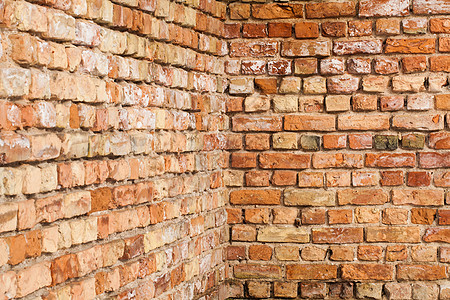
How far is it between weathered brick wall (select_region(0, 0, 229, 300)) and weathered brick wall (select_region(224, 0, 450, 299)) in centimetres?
13

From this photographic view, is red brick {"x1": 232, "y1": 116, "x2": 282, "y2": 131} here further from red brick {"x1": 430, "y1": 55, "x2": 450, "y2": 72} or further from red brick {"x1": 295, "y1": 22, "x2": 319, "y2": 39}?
red brick {"x1": 430, "y1": 55, "x2": 450, "y2": 72}

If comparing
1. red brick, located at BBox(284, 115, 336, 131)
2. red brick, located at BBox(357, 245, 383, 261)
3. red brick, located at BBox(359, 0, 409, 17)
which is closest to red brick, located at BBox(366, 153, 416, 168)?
red brick, located at BBox(284, 115, 336, 131)

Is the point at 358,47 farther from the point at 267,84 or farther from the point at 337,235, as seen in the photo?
the point at 337,235

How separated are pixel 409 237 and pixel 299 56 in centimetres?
96

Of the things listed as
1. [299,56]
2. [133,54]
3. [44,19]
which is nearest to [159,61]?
[133,54]

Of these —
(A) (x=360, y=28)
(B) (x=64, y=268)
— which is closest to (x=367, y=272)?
(A) (x=360, y=28)

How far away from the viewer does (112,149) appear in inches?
66.9

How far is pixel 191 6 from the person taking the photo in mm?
2238

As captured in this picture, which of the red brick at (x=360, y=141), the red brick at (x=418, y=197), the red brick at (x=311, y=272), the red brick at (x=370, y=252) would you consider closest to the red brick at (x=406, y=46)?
the red brick at (x=360, y=141)

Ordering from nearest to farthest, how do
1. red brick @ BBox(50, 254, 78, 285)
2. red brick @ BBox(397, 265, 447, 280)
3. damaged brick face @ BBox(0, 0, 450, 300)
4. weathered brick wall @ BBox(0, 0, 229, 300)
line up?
weathered brick wall @ BBox(0, 0, 229, 300) < red brick @ BBox(50, 254, 78, 285) < damaged brick face @ BBox(0, 0, 450, 300) < red brick @ BBox(397, 265, 447, 280)

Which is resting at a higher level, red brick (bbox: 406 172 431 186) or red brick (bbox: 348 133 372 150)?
red brick (bbox: 348 133 372 150)

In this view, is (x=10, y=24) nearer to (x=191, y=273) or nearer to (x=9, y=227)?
(x=9, y=227)

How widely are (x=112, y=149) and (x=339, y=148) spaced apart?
1.20m

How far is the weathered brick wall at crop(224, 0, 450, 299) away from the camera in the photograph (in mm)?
2488
